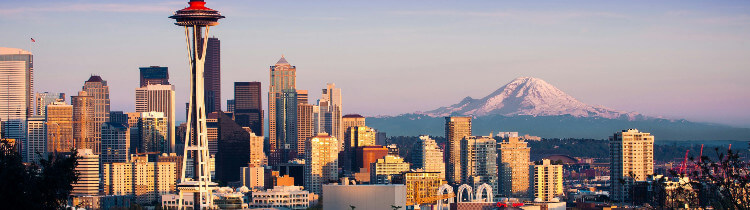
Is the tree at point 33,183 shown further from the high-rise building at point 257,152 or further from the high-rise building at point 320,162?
the high-rise building at point 257,152

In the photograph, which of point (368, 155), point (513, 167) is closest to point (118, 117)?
point (368, 155)

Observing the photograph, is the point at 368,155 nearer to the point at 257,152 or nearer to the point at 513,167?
the point at 257,152

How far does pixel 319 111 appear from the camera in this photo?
19900 cm

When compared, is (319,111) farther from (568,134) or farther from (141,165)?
(141,165)

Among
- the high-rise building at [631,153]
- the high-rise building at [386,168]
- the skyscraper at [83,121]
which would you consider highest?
the skyscraper at [83,121]

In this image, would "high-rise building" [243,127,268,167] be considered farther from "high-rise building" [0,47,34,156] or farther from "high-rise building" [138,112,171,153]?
"high-rise building" [0,47,34,156]

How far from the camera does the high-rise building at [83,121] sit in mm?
169250

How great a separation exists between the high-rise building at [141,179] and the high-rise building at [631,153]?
43506 millimetres

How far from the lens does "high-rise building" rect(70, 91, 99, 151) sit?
555ft

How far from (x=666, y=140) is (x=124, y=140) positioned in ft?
265

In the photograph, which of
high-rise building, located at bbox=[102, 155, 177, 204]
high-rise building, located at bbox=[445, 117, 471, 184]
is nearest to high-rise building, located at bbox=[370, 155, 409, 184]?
high-rise building, located at bbox=[445, 117, 471, 184]

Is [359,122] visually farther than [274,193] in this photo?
Yes

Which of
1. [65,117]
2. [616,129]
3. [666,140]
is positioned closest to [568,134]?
[616,129]

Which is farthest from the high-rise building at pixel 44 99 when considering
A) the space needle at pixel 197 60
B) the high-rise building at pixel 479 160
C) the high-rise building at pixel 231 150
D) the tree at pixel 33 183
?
the tree at pixel 33 183
